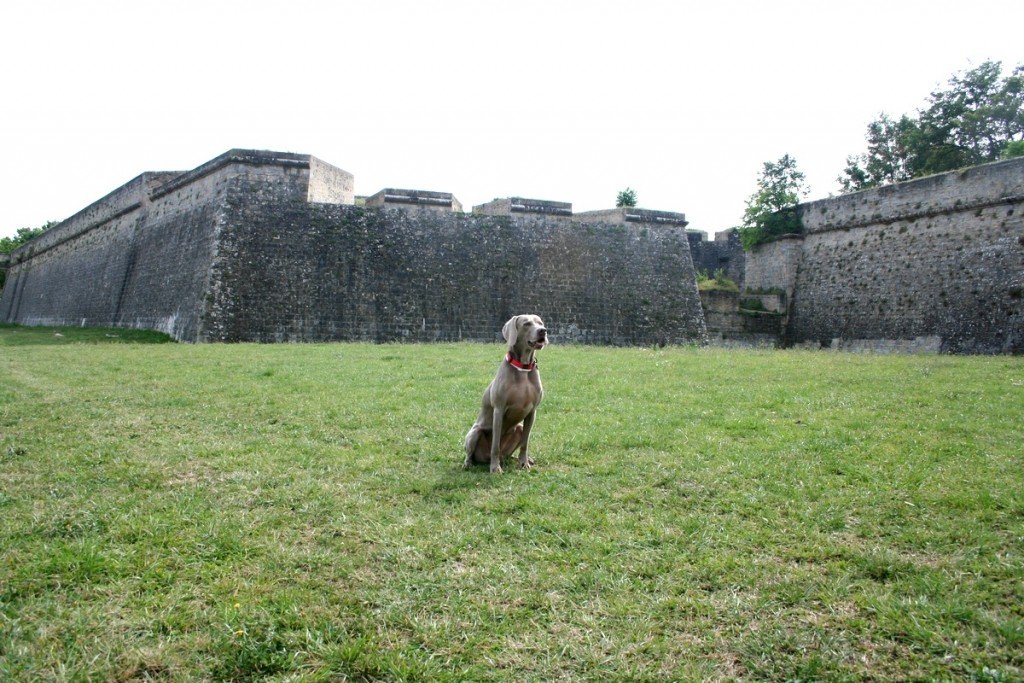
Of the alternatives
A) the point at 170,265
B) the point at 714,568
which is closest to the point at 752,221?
the point at 170,265

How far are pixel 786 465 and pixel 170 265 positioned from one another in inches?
773

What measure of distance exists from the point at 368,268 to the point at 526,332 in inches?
555

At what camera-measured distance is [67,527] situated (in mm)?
3883

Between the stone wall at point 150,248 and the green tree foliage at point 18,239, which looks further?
the green tree foliage at point 18,239

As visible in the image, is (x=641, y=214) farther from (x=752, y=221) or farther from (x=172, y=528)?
(x=172, y=528)

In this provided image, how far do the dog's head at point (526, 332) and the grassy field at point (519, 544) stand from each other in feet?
3.31

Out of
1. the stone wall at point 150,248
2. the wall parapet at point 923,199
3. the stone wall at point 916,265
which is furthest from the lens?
the stone wall at point 150,248

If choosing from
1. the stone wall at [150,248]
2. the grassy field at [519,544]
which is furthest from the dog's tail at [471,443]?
the stone wall at [150,248]

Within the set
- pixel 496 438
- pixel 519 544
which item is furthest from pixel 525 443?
pixel 519 544

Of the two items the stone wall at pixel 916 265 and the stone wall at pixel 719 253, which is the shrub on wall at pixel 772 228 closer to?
the stone wall at pixel 916 265

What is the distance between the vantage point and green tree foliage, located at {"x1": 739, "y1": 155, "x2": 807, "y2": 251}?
2312 centimetres

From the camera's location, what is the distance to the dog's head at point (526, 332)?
16.8 feet

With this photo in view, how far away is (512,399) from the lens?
527cm

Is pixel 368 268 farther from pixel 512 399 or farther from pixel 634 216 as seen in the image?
pixel 512 399
